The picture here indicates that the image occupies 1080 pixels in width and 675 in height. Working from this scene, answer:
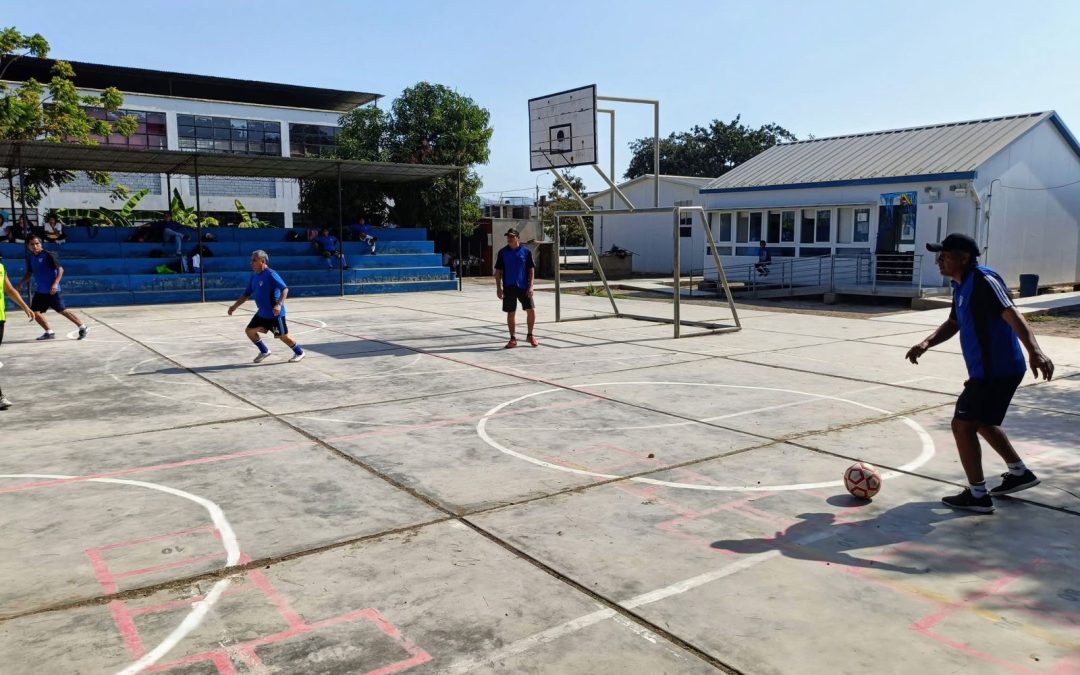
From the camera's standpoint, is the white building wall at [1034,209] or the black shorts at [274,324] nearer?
the black shorts at [274,324]

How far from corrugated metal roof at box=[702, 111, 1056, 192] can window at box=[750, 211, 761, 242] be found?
1044mm

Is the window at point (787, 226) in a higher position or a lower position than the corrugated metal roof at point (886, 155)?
lower

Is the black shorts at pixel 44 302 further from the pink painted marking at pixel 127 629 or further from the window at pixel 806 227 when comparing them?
the window at pixel 806 227

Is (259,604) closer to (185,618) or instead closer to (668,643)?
(185,618)

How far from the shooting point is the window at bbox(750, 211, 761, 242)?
27.1 m

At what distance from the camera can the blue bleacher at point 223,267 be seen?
22.0 m

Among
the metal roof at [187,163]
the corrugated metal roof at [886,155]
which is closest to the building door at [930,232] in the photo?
the corrugated metal roof at [886,155]

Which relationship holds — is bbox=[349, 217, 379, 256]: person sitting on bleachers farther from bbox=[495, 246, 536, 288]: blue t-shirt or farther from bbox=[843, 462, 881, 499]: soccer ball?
bbox=[843, 462, 881, 499]: soccer ball

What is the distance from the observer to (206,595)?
412 cm

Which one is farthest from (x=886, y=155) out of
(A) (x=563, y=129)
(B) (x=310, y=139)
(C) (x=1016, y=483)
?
(B) (x=310, y=139)

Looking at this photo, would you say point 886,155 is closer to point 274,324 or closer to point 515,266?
point 515,266

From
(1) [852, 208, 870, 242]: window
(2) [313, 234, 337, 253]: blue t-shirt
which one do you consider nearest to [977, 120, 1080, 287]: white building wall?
(1) [852, 208, 870, 242]: window

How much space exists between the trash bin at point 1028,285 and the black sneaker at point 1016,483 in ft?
66.4

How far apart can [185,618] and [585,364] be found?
25.8 ft
